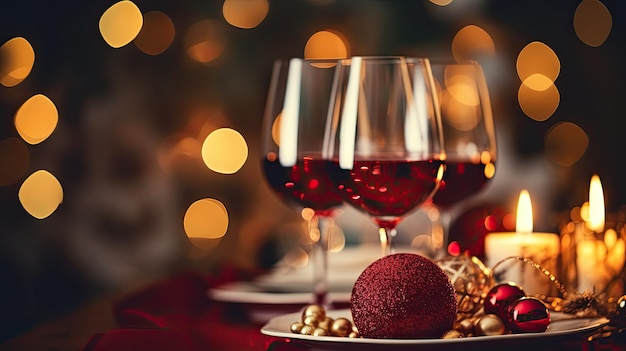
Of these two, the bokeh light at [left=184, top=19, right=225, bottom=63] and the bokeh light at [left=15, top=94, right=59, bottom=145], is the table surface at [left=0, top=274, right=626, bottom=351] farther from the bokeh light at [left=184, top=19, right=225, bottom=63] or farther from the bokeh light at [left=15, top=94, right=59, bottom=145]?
the bokeh light at [left=184, top=19, right=225, bottom=63]

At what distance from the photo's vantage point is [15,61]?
2.64 metres

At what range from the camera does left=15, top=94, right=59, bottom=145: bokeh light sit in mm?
2689

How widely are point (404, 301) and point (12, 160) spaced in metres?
2.23

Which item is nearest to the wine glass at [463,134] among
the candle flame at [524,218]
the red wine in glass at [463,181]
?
the red wine in glass at [463,181]

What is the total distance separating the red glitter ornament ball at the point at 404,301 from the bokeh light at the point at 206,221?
2.35m

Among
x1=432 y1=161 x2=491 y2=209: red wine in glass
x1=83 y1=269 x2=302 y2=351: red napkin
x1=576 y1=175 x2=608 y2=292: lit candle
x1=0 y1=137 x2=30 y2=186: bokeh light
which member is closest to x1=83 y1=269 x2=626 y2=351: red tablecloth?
x1=83 y1=269 x2=302 y2=351: red napkin

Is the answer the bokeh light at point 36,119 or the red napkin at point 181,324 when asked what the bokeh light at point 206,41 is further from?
the red napkin at point 181,324

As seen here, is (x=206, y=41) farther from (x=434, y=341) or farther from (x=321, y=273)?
(x=434, y=341)

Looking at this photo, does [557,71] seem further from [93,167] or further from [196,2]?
[93,167]

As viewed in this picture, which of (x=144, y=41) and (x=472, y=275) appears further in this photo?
(x=144, y=41)

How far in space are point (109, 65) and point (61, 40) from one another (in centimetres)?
23

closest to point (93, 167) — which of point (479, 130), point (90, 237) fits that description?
point (90, 237)

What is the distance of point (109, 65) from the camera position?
116 inches

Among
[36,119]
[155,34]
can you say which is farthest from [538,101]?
[36,119]
